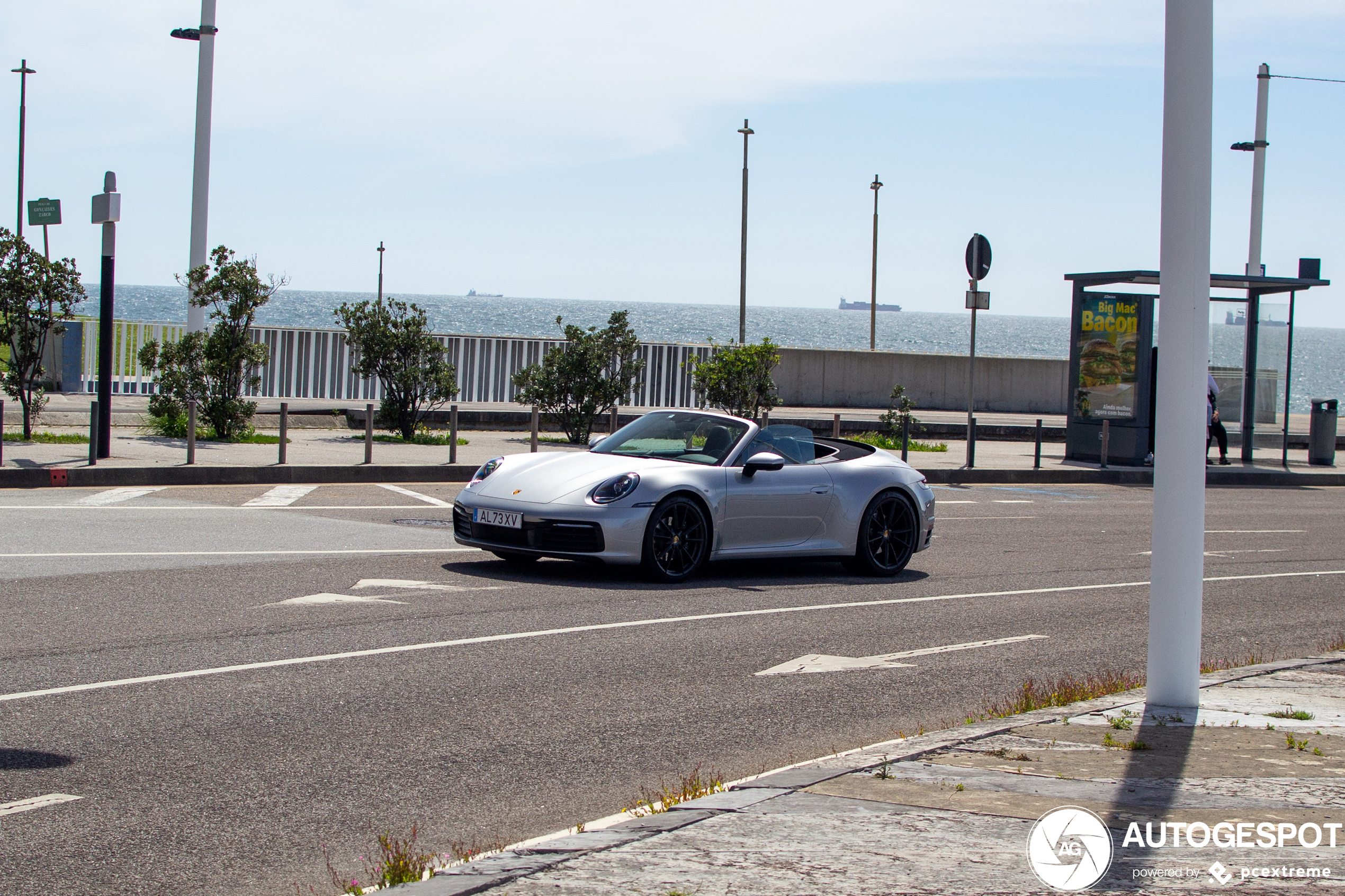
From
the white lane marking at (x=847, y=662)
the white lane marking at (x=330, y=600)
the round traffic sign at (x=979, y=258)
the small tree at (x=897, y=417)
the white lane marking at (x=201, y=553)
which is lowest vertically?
the white lane marking at (x=847, y=662)

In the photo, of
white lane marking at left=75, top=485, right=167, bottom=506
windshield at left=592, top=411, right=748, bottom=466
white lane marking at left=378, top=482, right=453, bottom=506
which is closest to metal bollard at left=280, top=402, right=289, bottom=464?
white lane marking at left=378, top=482, right=453, bottom=506

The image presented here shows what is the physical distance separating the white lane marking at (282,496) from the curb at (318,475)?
1.39 ft

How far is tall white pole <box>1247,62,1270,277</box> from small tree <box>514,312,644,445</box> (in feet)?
49.4

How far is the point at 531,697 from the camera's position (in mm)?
6520

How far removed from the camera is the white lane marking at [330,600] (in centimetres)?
862

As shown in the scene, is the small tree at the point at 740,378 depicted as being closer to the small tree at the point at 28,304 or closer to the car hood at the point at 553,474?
the small tree at the point at 28,304

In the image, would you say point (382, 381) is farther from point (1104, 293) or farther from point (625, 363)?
point (1104, 293)

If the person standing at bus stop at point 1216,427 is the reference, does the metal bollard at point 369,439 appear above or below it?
below

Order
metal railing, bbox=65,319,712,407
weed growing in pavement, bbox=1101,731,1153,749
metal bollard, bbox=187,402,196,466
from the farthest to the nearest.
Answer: metal railing, bbox=65,319,712,407, metal bollard, bbox=187,402,196,466, weed growing in pavement, bbox=1101,731,1153,749

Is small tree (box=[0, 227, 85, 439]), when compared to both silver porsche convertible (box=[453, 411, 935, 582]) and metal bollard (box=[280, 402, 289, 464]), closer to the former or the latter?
metal bollard (box=[280, 402, 289, 464])

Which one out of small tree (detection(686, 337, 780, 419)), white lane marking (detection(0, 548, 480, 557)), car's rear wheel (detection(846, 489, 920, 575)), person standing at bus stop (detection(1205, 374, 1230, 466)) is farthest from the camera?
person standing at bus stop (detection(1205, 374, 1230, 466))

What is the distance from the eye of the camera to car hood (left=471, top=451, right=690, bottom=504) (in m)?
9.91

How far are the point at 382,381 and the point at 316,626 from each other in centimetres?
1431

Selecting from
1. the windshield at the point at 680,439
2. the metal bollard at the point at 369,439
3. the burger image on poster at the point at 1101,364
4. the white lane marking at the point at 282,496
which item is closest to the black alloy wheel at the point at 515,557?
the windshield at the point at 680,439
